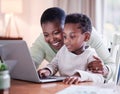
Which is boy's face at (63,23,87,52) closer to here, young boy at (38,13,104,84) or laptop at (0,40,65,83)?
young boy at (38,13,104,84)

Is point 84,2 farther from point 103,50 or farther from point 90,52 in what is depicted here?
point 90,52

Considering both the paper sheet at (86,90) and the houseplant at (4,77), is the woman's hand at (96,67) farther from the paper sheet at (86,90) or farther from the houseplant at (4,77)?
the houseplant at (4,77)

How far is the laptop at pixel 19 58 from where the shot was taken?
100 cm

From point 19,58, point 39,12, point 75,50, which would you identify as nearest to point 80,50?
point 75,50

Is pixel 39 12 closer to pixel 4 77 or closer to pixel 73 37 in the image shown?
pixel 73 37

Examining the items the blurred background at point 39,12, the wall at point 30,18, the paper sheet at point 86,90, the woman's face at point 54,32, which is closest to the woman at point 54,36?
the woman's face at point 54,32

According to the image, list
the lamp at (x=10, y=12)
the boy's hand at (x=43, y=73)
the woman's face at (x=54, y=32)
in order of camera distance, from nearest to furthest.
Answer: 1. the boy's hand at (x=43, y=73)
2. the woman's face at (x=54, y=32)
3. the lamp at (x=10, y=12)

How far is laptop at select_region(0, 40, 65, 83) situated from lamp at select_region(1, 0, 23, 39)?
2487 mm

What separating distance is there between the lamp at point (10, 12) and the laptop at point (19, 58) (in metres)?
2.49

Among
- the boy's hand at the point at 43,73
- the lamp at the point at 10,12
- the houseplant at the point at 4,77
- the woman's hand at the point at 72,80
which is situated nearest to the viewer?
the houseplant at the point at 4,77

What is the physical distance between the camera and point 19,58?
1.06 metres

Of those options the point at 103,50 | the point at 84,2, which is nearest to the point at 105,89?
the point at 103,50

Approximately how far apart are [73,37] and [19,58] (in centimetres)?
34

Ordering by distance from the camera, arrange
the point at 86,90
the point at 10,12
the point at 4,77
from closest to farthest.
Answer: the point at 4,77 → the point at 86,90 → the point at 10,12
